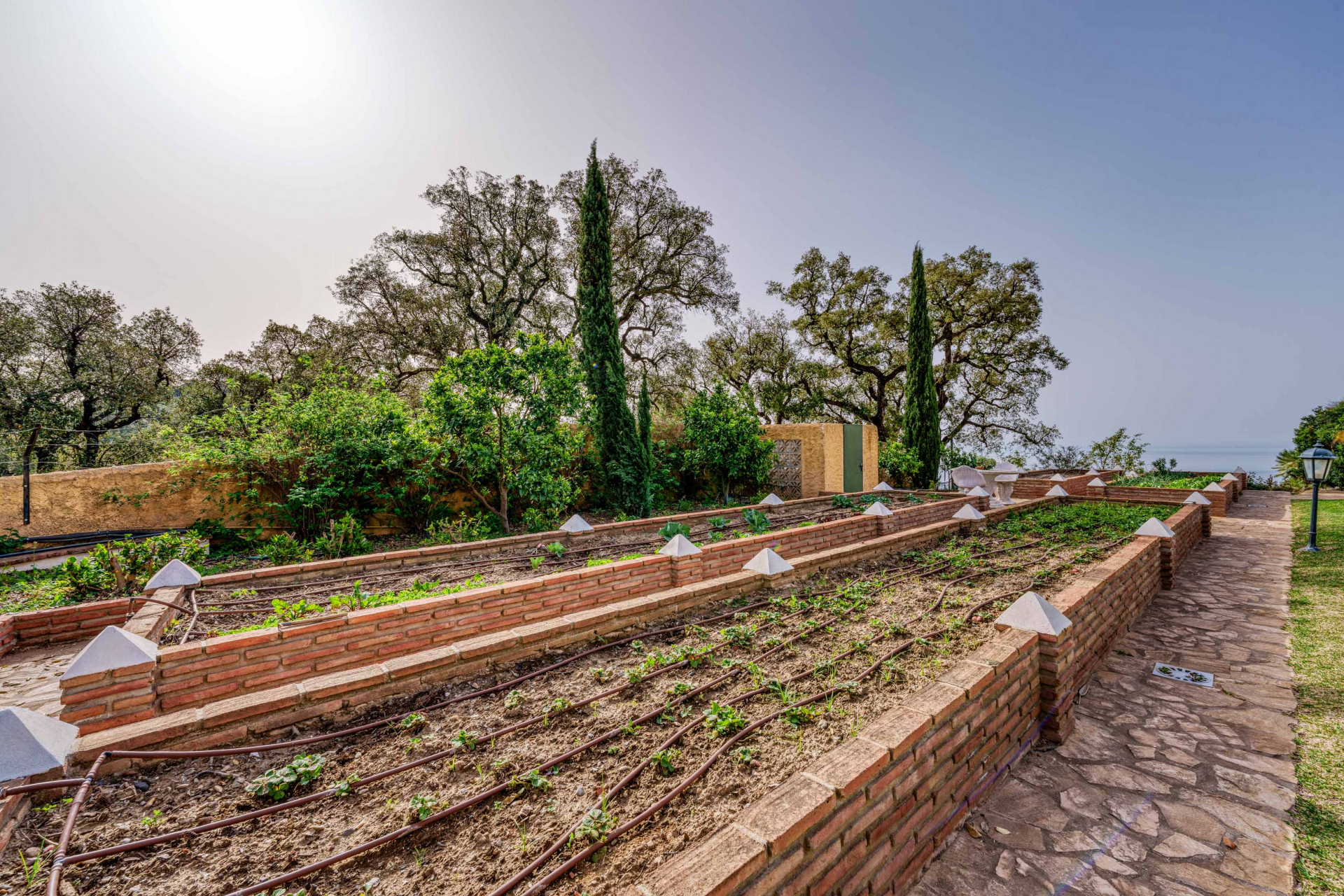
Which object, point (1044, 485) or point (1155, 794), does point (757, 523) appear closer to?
point (1155, 794)

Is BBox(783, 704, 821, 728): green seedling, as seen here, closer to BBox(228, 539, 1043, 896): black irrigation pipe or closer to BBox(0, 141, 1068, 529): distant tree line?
BBox(228, 539, 1043, 896): black irrigation pipe

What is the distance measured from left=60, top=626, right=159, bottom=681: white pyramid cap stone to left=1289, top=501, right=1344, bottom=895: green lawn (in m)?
5.00

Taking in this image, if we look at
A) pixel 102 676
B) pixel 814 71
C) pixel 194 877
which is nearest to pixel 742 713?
pixel 194 877

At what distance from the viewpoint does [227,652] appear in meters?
2.71

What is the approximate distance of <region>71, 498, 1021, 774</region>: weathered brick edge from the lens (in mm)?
2027

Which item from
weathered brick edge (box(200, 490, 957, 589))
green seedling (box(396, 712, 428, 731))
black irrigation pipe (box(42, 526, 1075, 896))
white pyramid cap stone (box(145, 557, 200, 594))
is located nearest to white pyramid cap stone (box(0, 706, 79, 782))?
black irrigation pipe (box(42, 526, 1075, 896))

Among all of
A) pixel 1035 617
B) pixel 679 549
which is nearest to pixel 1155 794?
pixel 1035 617

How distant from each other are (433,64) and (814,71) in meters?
6.92

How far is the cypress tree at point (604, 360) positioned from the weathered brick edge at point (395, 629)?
4.06 metres

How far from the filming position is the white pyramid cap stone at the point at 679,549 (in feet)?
14.3

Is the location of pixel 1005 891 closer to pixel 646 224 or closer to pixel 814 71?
pixel 814 71

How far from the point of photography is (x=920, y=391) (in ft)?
43.1

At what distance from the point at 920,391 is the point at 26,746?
14.7 meters

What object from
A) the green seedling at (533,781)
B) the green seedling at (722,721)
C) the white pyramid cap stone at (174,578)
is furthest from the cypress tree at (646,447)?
the green seedling at (533,781)
